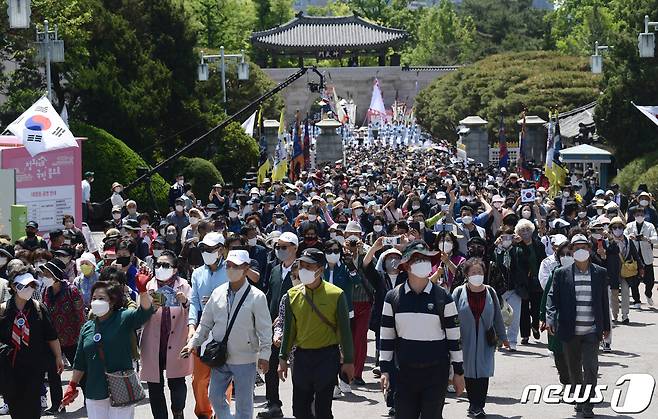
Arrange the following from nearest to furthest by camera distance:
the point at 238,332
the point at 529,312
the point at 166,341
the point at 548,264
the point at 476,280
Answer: the point at 238,332 < the point at 166,341 < the point at 476,280 < the point at 548,264 < the point at 529,312

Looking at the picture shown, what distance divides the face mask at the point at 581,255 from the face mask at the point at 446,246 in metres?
2.27

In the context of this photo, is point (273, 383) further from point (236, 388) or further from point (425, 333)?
point (425, 333)

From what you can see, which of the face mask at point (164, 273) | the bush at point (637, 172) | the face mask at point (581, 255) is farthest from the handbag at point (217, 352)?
the bush at point (637, 172)

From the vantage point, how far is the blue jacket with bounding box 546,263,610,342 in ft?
36.7

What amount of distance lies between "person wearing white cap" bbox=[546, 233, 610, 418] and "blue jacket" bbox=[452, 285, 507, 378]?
1.74ft

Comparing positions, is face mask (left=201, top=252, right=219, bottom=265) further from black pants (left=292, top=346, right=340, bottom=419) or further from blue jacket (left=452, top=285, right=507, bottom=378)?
blue jacket (left=452, top=285, right=507, bottom=378)

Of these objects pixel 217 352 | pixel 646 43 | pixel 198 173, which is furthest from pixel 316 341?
pixel 198 173

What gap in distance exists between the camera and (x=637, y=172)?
33.0 metres

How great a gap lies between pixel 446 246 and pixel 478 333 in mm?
2525

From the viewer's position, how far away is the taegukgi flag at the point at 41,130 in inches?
798

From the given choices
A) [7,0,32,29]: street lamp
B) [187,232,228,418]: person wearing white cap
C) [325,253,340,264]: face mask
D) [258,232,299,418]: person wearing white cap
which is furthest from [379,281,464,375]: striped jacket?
[7,0,32,29]: street lamp

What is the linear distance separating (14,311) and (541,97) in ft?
137

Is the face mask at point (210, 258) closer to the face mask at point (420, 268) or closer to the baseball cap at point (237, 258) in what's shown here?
the baseball cap at point (237, 258)

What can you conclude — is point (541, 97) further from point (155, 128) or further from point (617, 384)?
point (617, 384)
